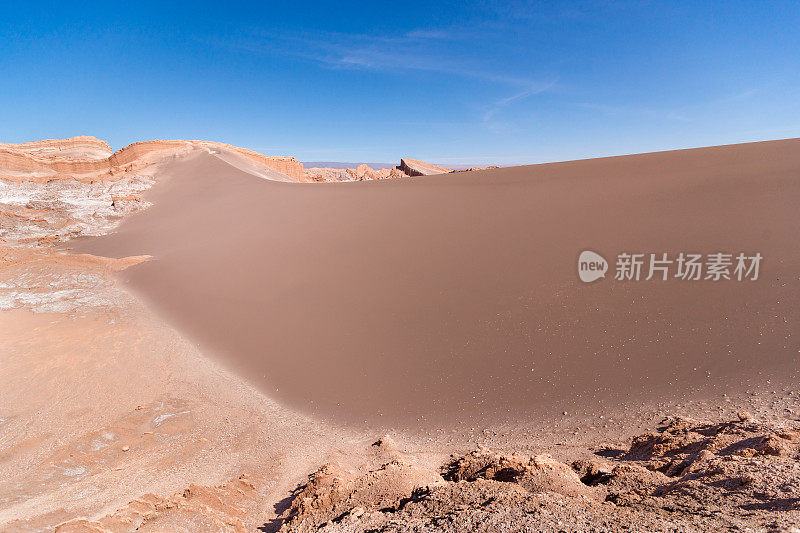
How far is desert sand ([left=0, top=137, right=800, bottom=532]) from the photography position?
87.7 inches

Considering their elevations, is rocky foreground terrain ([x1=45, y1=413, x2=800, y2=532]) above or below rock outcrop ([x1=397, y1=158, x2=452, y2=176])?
below

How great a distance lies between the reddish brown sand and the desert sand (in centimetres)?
4

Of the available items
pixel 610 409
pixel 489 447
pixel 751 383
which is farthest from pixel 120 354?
pixel 751 383

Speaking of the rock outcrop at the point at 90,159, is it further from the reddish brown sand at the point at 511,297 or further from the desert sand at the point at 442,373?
the reddish brown sand at the point at 511,297

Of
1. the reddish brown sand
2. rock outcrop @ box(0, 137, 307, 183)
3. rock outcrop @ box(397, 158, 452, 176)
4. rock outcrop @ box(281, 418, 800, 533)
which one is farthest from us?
rock outcrop @ box(397, 158, 452, 176)

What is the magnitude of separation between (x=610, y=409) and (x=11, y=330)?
9431 millimetres

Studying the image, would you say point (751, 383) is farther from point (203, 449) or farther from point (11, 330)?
point (11, 330)

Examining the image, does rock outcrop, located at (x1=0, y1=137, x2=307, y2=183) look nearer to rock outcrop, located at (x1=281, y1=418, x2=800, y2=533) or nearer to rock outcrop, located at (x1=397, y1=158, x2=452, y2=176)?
rock outcrop, located at (x1=397, y1=158, x2=452, y2=176)

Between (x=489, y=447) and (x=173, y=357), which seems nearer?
(x=489, y=447)

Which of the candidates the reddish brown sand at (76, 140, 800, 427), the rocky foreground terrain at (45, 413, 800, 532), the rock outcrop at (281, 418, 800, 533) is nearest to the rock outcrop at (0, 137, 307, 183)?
the reddish brown sand at (76, 140, 800, 427)

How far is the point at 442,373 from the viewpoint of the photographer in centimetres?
439

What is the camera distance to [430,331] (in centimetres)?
511

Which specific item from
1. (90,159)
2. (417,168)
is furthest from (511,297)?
(417,168)

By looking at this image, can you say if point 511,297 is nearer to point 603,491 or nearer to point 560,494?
point 603,491
